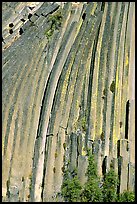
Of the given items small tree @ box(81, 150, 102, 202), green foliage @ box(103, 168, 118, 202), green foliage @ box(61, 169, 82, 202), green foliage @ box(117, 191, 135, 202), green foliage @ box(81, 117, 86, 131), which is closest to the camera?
green foliage @ box(117, 191, 135, 202)

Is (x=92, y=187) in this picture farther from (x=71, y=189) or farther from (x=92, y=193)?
(x=71, y=189)

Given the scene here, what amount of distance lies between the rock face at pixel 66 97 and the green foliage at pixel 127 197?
0.27 meters

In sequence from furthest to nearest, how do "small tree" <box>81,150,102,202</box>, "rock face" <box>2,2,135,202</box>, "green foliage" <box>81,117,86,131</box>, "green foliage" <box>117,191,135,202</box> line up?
"green foliage" <box>81,117,86,131</box>, "rock face" <box>2,2,135,202</box>, "small tree" <box>81,150,102,202</box>, "green foliage" <box>117,191,135,202</box>

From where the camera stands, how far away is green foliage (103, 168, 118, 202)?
19.4m

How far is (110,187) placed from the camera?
1947 cm

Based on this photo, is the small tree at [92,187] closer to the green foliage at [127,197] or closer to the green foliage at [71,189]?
the green foliage at [71,189]

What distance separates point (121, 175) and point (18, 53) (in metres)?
8.46

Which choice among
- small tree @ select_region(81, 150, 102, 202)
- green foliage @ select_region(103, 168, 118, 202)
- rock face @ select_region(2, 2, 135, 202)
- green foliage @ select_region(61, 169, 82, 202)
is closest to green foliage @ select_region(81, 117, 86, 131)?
rock face @ select_region(2, 2, 135, 202)

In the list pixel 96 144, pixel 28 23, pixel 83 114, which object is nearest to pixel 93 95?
pixel 83 114

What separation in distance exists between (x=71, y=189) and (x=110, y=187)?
1.52 metres

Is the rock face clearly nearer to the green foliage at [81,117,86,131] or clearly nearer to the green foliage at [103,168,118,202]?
the green foliage at [81,117,86,131]

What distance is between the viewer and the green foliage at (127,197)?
62.4 feet

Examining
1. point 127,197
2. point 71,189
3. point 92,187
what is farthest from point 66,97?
point 127,197

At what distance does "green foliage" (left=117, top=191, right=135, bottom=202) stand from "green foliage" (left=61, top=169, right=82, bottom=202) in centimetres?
161
